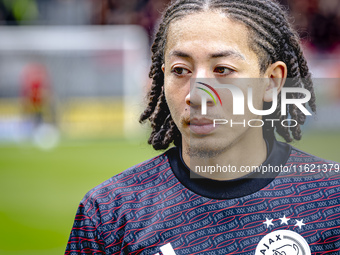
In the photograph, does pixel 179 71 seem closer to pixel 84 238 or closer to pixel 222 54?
pixel 222 54

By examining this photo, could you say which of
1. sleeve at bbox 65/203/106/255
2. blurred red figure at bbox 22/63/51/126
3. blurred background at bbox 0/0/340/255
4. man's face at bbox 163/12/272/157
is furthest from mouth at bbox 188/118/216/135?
blurred red figure at bbox 22/63/51/126

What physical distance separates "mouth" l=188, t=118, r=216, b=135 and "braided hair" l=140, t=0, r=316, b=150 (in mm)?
265

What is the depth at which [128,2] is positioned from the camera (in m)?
23.4

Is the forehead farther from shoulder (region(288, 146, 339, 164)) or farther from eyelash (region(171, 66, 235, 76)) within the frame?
shoulder (region(288, 146, 339, 164))

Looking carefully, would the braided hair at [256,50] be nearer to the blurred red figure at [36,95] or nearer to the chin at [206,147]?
the chin at [206,147]

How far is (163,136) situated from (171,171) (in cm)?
26

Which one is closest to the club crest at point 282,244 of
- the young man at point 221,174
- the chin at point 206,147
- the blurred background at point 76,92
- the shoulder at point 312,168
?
the young man at point 221,174

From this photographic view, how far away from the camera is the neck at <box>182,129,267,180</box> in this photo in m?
1.93

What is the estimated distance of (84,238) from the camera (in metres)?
1.90

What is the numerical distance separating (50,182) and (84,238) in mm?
7809

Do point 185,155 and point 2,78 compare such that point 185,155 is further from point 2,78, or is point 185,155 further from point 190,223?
point 2,78

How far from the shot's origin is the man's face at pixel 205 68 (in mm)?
1785

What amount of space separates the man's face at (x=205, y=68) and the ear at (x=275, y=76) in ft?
0.26

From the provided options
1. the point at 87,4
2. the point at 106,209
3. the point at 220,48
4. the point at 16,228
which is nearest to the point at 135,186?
the point at 106,209
